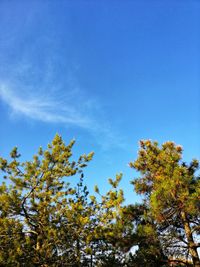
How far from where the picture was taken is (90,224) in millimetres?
9938

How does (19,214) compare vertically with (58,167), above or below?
below

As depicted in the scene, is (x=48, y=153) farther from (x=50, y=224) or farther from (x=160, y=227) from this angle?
(x=160, y=227)

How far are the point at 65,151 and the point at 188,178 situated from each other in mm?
5005

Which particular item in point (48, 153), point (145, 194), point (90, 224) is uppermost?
point (48, 153)

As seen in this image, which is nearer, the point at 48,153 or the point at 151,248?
the point at 151,248

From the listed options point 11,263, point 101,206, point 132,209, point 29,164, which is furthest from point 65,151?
point 11,263

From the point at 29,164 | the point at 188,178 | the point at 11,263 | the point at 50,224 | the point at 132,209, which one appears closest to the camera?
the point at 11,263

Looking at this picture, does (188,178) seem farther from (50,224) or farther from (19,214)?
(19,214)

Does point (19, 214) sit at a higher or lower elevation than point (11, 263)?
higher

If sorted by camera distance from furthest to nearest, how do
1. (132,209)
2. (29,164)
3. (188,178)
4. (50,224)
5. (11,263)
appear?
1. (132,209)
2. (29,164)
3. (188,178)
4. (50,224)
5. (11,263)

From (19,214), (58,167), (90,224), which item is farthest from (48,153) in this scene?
(90,224)

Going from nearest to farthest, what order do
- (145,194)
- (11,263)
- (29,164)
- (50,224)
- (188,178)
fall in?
(11,263)
(50,224)
(188,178)
(29,164)
(145,194)

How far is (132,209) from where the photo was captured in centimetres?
1262

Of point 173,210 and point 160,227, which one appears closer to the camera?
point 173,210
